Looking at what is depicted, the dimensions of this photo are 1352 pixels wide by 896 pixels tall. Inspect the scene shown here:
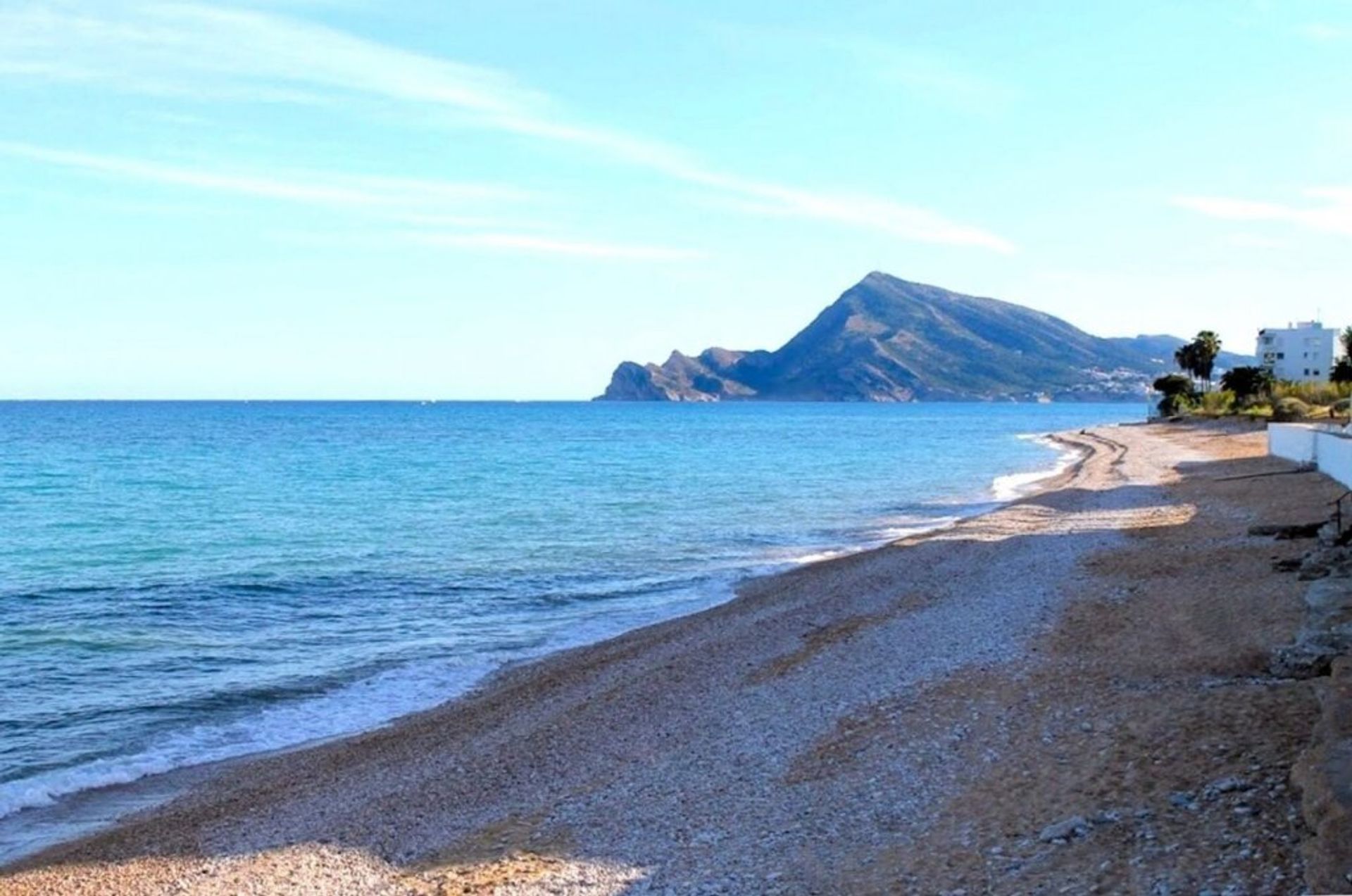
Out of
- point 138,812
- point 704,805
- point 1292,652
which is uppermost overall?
point 1292,652

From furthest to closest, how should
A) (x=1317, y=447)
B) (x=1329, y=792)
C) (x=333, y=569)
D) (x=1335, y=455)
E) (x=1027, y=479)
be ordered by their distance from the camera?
(x=1027, y=479), (x=1317, y=447), (x=1335, y=455), (x=333, y=569), (x=1329, y=792)

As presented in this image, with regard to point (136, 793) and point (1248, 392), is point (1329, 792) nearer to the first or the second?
point (136, 793)

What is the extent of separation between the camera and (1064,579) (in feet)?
70.6

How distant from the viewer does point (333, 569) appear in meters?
29.8

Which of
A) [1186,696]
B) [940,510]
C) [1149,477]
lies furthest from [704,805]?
[1149,477]

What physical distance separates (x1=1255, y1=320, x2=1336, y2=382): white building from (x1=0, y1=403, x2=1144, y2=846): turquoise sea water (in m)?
55.5

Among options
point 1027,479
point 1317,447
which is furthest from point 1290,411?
point 1317,447

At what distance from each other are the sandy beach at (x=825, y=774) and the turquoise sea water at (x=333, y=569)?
202cm

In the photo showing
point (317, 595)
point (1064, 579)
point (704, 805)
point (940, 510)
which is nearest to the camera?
point (704, 805)

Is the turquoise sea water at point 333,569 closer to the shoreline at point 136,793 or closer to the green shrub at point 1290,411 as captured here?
the shoreline at point 136,793

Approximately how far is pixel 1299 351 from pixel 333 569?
116 m

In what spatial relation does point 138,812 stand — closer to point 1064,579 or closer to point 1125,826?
point 1125,826

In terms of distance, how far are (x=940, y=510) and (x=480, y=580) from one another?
20741 millimetres

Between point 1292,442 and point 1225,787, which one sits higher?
point 1292,442
